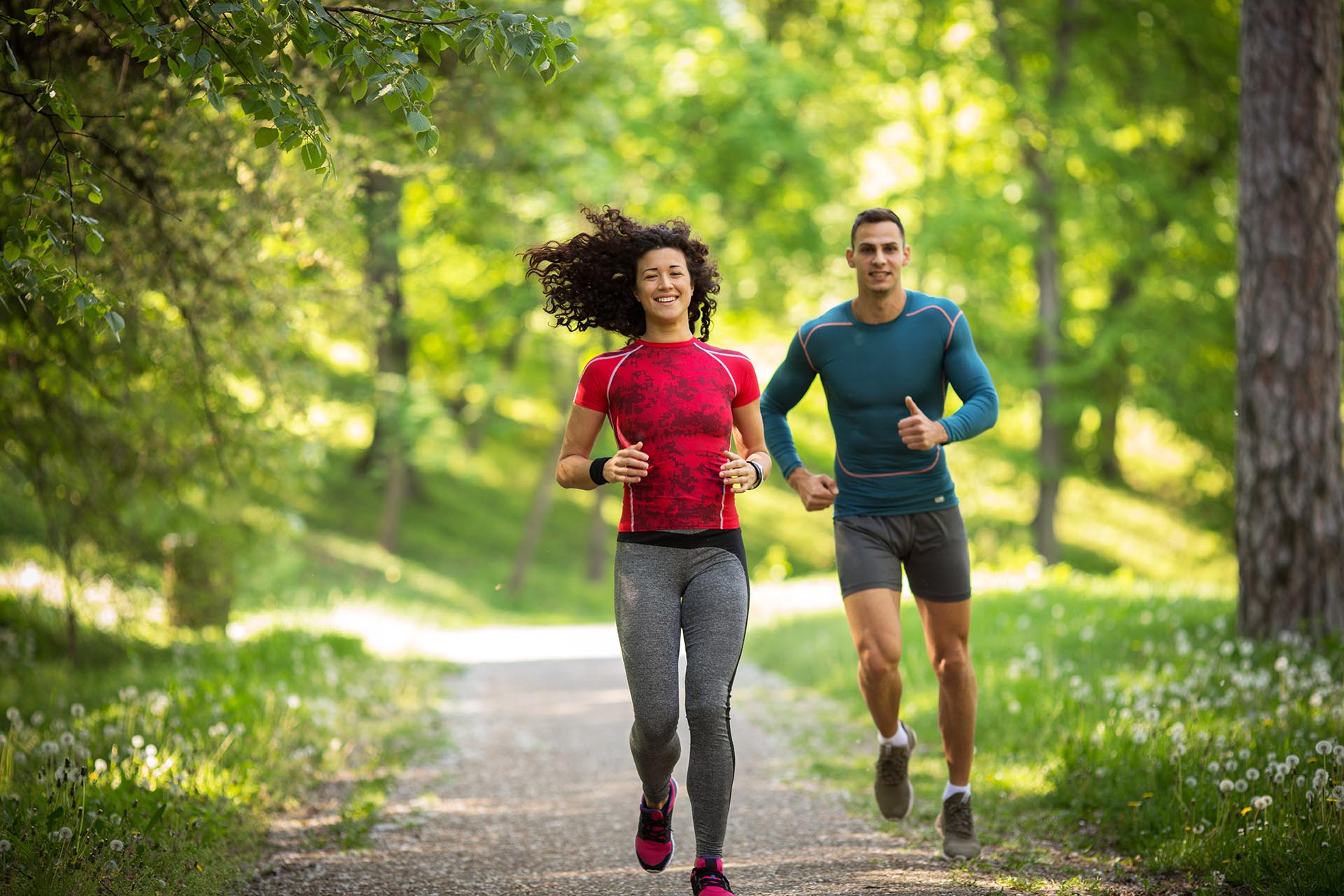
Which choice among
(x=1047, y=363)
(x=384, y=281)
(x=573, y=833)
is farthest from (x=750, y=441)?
(x=1047, y=363)

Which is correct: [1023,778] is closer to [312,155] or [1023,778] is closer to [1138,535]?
[312,155]

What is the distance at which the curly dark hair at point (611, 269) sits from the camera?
14.9ft

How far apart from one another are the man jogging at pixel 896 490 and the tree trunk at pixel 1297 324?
3.64 meters

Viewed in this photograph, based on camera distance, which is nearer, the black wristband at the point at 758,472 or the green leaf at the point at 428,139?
the green leaf at the point at 428,139

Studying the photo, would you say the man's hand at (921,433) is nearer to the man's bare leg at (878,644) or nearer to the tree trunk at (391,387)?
the man's bare leg at (878,644)

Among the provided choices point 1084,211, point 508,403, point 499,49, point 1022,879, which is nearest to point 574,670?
point 1022,879

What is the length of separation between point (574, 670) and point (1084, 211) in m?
A: 13.8

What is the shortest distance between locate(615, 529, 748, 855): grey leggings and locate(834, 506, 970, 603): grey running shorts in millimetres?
889

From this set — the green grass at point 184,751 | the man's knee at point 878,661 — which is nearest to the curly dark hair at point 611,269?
the man's knee at point 878,661

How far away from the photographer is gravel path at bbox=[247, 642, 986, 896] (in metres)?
4.64

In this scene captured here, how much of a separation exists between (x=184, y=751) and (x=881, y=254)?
13.1ft

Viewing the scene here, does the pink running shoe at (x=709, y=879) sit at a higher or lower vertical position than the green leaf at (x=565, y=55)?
lower

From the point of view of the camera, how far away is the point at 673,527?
4195 millimetres

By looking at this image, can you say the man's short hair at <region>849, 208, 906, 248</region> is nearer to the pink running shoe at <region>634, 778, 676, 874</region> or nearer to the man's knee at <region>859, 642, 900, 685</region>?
the man's knee at <region>859, 642, 900, 685</region>
